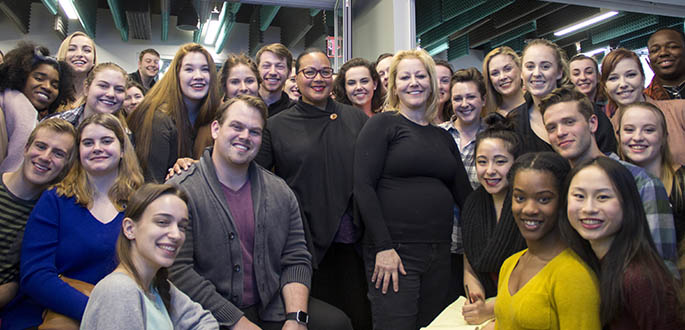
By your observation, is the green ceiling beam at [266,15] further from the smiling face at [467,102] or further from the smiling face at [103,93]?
the smiling face at [467,102]

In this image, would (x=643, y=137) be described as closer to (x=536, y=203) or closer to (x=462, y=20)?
(x=536, y=203)

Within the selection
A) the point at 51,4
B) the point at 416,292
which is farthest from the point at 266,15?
the point at 416,292

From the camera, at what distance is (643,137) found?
7.23 ft

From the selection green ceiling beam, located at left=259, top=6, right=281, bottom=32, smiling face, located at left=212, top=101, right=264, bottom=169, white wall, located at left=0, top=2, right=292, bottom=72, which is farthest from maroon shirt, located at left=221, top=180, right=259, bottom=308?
white wall, located at left=0, top=2, right=292, bottom=72

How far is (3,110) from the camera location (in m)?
2.57

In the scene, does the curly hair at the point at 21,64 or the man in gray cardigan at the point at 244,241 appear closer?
the man in gray cardigan at the point at 244,241

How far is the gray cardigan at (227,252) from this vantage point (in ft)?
6.59

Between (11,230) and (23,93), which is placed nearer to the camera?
(11,230)

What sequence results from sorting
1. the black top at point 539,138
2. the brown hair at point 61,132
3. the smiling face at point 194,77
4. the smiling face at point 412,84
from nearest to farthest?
the brown hair at point 61,132, the black top at point 539,138, the smiling face at point 412,84, the smiling face at point 194,77

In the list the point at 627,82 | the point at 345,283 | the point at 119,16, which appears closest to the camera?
the point at 345,283

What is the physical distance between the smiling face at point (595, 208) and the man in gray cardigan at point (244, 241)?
1.05 m

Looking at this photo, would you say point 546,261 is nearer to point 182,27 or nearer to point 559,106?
point 559,106

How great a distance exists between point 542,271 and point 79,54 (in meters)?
2.92

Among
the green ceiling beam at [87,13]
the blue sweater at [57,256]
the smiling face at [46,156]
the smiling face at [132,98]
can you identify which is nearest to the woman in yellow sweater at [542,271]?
the blue sweater at [57,256]
